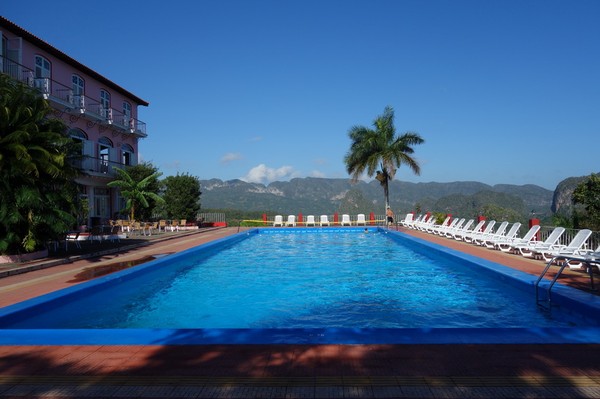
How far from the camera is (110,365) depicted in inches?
159

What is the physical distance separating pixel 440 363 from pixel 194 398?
2.14 meters

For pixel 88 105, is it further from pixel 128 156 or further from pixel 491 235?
pixel 491 235

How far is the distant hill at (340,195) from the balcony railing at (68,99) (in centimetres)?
2507

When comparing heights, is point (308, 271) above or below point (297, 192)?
below

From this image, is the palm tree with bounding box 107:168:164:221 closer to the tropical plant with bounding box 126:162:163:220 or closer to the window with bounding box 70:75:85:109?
the tropical plant with bounding box 126:162:163:220

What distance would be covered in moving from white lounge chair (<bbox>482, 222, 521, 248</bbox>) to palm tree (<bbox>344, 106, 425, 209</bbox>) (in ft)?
48.0

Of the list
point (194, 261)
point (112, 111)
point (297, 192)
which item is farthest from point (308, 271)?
point (297, 192)

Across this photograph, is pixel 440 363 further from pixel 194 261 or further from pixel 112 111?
pixel 112 111

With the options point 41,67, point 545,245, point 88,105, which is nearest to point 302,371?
point 545,245

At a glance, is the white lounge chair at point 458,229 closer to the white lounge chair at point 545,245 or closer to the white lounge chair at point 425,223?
the white lounge chair at point 425,223

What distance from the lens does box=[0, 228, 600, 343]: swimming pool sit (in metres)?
4.89

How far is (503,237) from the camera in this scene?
1337cm

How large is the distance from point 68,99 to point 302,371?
22.6 metres

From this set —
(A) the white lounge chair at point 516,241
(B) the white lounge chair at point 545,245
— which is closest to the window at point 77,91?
(A) the white lounge chair at point 516,241
